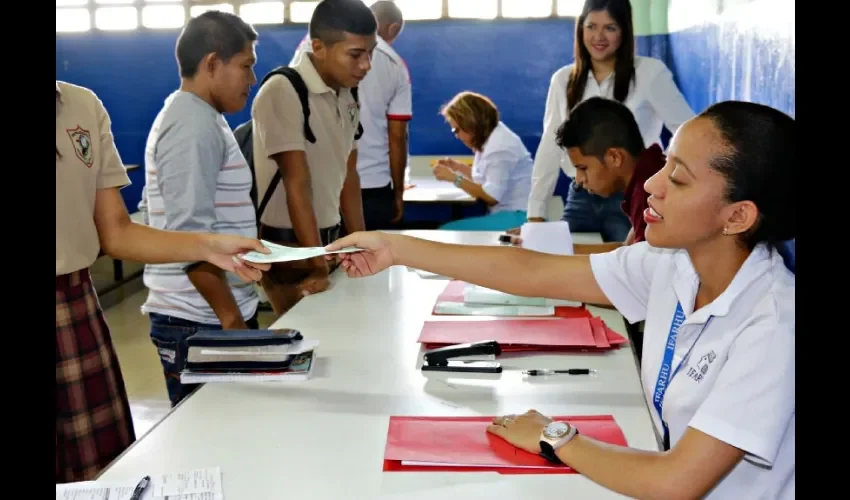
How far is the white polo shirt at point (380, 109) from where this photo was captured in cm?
427

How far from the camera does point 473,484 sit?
125 centimetres

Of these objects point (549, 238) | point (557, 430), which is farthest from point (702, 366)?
point (549, 238)

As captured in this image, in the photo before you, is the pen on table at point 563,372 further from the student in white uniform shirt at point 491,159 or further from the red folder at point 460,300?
the student in white uniform shirt at point 491,159

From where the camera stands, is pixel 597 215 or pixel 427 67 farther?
pixel 427 67

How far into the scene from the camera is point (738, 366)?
3.97 ft

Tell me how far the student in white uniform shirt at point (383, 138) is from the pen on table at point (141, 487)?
9.98ft

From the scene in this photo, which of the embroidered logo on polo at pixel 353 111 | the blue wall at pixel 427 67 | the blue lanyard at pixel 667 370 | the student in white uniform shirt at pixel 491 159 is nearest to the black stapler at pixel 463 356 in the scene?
the blue lanyard at pixel 667 370

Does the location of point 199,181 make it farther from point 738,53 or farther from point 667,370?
point 738,53

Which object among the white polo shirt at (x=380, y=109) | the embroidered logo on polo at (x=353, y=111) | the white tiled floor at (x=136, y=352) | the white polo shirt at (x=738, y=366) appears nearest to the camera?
the white polo shirt at (x=738, y=366)

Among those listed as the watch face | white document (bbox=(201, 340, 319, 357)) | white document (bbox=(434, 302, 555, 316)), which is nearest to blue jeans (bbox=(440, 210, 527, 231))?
white document (bbox=(434, 302, 555, 316))

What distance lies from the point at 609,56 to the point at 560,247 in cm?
120

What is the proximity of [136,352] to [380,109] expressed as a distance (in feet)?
5.79
